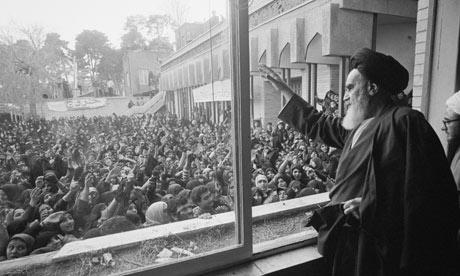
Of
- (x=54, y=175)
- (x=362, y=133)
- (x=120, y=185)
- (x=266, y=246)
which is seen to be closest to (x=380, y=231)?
(x=362, y=133)

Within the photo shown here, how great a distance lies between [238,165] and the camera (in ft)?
4.53

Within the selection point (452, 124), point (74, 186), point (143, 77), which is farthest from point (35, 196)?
point (452, 124)

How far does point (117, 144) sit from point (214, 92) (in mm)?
554

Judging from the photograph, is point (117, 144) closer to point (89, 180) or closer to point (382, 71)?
point (89, 180)

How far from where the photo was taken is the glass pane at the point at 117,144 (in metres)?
1.15

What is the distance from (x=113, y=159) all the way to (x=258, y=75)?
0.90 metres

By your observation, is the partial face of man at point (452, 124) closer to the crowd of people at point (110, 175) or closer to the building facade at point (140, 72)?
the crowd of people at point (110, 175)

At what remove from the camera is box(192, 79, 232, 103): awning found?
1411 millimetres

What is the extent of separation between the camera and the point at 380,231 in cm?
110

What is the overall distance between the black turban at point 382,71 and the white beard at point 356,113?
10 cm

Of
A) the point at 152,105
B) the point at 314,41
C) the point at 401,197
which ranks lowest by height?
the point at 401,197

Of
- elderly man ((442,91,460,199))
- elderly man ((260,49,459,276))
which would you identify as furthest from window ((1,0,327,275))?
elderly man ((442,91,460,199))

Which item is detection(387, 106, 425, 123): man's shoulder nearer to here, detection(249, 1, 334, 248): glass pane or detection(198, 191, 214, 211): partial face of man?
detection(249, 1, 334, 248): glass pane

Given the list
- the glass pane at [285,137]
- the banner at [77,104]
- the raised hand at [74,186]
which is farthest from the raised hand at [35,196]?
the glass pane at [285,137]
